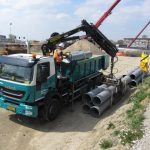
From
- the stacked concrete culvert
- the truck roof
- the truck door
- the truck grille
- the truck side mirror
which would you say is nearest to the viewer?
the truck roof

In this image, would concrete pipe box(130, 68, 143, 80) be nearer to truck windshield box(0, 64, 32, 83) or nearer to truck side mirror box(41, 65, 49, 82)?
truck side mirror box(41, 65, 49, 82)

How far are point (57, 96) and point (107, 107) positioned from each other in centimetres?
273

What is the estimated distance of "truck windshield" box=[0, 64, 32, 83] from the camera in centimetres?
1012

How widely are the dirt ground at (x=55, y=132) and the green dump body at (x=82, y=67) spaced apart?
5.55 feet

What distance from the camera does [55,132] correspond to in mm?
10398

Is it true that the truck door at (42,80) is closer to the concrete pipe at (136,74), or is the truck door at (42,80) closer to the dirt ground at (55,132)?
the dirt ground at (55,132)

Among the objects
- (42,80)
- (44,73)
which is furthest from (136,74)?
(42,80)

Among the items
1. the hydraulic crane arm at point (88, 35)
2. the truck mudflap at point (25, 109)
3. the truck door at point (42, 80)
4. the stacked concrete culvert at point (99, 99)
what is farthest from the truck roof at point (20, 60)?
the stacked concrete culvert at point (99, 99)

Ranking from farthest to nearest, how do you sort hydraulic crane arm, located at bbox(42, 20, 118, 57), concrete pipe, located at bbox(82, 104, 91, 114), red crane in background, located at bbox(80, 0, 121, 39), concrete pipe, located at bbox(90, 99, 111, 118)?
1. red crane in background, located at bbox(80, 0, 121, 39)
2. hydraulic crane arm, located at bbox(42, 20, 118, 57)
3. concrete pipe, located at bbox(82, 104, 91, 114)
4. concrete pipe, located at bbox(90, 99, 111, 118)

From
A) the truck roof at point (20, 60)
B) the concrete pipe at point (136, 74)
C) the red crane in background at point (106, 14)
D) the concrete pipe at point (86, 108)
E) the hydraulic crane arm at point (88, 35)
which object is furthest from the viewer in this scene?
the concrete pipe at point (136, 74)

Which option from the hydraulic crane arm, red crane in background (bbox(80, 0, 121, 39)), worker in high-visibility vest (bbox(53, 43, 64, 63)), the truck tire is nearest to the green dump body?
worker in high-visibility vest (bbox(53, 43, 64, 63))

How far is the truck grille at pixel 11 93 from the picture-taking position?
33.7 feet

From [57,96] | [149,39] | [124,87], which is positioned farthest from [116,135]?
[149,39]

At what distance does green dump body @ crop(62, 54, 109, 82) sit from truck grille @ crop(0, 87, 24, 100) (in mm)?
2960
